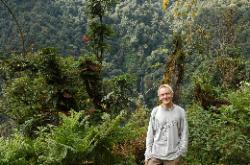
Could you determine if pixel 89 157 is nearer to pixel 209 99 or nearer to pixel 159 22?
pixel 209 99

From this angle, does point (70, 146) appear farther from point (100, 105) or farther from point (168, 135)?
point (100, 105)

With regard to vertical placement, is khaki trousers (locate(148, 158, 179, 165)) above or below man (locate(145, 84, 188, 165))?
below

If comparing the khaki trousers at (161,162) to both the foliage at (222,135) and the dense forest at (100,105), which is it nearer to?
the dense forest at (100,105)

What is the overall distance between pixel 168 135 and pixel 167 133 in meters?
0.03

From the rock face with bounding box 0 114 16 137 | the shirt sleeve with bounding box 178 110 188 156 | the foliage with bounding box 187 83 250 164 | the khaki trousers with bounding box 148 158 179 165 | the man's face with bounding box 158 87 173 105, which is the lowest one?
the rock face with bounding box 0 114 16 137

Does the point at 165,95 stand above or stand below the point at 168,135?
above

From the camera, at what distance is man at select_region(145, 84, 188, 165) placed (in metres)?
4.83

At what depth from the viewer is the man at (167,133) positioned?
4832 millimetres

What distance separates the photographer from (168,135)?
4.83 meters

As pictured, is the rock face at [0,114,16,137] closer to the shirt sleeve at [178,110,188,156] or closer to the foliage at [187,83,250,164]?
the foliage at [187,83,250,164]

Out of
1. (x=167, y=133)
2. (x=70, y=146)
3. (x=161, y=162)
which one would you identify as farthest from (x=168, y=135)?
(x=70, y=146)

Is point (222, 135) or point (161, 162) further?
point (222, 135)

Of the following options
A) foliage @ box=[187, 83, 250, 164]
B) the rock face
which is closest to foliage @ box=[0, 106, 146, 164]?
foliage @ box=[187, 83, 250, 164]

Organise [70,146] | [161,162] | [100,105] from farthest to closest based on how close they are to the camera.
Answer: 1. [100,105]
2. [70,146]
3. [161,162]
